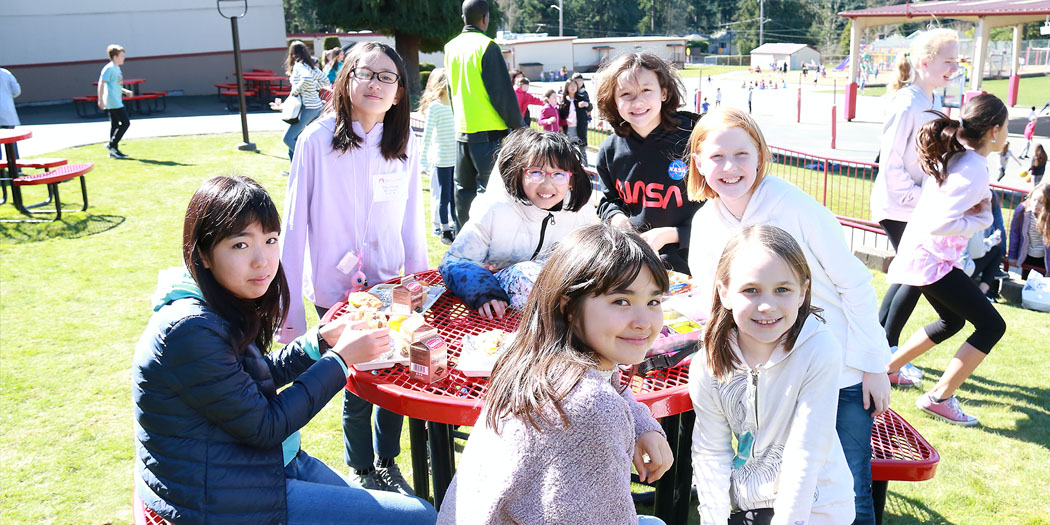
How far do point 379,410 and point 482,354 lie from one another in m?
1.09

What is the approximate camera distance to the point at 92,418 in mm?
4270

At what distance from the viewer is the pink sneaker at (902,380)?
475 cm

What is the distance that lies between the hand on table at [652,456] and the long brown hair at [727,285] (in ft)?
1.39

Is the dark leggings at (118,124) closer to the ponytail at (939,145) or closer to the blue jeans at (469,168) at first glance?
the blue jeans at (469,168)

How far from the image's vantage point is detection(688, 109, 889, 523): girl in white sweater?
2.44m

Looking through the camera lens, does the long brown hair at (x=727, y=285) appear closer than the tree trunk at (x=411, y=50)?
Yes

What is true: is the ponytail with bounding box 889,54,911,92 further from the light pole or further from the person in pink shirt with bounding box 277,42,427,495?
the light pole

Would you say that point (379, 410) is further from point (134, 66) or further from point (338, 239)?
point (134, 66)

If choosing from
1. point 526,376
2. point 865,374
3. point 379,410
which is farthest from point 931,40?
point 526,376

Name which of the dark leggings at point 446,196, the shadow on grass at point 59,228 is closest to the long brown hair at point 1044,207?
the dark leggings at point 446,196

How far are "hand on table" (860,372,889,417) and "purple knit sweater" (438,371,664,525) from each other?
4.15 ft

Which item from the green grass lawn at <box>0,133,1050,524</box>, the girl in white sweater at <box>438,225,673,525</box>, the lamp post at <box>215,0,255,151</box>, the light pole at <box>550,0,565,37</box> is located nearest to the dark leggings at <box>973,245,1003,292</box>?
the green grass lawn at <box>0,133,1050,524</box>

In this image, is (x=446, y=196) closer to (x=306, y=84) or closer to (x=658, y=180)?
(x=306, y=84)

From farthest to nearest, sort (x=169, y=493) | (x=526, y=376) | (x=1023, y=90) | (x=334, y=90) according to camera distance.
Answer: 1. (x=1023, y=90)
2. (x=334, y=90)
3. (x=169, y=493)
4. (x=526, y=376)
